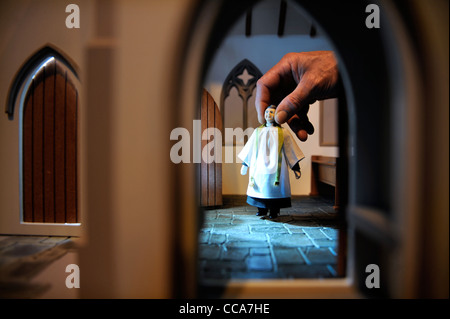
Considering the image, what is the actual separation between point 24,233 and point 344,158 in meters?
3.86

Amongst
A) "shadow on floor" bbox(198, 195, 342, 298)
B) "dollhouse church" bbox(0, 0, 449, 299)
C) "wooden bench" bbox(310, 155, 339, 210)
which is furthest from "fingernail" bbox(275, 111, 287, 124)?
"wooden bench" bbox(310, 155, 339, 210)

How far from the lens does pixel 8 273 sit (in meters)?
1.82

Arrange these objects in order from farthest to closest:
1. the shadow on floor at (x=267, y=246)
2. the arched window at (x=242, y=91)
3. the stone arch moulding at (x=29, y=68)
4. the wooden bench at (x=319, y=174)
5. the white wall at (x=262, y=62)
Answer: the arched window at (x=242, y=91) → the white wall at (x=262, y=62) → the wooden bench at (x=319, y=174) → the stone arch moulding at (x=29, y=68) → the shadow on floor at (x=267, y=246)

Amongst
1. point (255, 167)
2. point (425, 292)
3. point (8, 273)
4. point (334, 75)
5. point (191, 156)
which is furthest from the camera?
point (255, 167)

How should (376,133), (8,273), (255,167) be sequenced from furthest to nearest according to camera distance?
(255,167) → (8,273) → (376,133)

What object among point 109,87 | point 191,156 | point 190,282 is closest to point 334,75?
point 191,156

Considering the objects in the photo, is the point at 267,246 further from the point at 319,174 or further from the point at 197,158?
the point at 319,174

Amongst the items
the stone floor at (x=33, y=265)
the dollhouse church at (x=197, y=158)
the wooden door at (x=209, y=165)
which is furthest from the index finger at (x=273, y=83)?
the stone floor at (x=33, y=265)

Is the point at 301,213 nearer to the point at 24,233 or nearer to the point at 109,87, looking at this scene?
the point at 109,87

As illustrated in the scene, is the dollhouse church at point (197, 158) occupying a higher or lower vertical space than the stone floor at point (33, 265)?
higher

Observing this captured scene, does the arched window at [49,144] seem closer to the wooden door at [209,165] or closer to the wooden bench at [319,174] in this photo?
the wooden door at [209,165]

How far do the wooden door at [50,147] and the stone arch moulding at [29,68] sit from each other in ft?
0.29

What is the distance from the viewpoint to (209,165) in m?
4.42

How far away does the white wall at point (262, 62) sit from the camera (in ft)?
18.4
